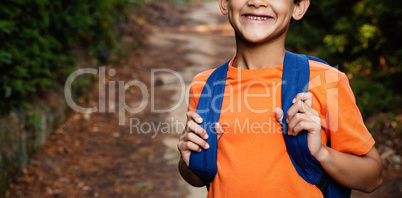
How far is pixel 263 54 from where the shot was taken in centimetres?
182

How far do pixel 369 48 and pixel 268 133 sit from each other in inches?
240

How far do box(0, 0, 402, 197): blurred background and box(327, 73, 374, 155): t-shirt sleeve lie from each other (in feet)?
10.3

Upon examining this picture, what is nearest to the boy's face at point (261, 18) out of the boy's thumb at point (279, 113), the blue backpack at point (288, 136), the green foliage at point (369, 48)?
the blue backpack at point (288, 136)

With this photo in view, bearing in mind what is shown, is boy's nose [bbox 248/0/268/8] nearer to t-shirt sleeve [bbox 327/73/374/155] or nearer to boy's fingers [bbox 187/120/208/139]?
t-shirt sleeve [bbox 327/73/374/155]

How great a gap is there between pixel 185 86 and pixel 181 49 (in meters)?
3.43

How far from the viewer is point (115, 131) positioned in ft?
21.6

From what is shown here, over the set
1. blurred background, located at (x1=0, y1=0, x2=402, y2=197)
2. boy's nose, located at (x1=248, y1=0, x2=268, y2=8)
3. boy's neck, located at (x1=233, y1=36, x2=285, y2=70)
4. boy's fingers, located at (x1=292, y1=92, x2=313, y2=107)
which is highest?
boy's nose, located at (x1=248, y1=0, x2=268, y2=8)

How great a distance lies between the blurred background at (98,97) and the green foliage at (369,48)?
0.02m

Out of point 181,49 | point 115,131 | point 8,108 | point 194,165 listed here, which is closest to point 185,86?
point 115,131

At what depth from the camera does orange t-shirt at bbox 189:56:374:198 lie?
1604 millimetres

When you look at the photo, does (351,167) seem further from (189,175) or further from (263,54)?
(189,175)

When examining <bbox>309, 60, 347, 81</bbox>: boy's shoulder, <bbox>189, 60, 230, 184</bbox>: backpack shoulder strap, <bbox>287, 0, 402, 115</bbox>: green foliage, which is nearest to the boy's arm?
<bbox>309, 60, 347, 81</bbox>: boy's shoulder

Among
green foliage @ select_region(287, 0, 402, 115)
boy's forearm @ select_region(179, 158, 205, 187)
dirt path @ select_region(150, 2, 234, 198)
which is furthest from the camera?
dirt path @ select_region(150, 2, 234, 198)

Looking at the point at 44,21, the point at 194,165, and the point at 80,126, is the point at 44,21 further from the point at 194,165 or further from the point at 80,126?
the point at 194,165
